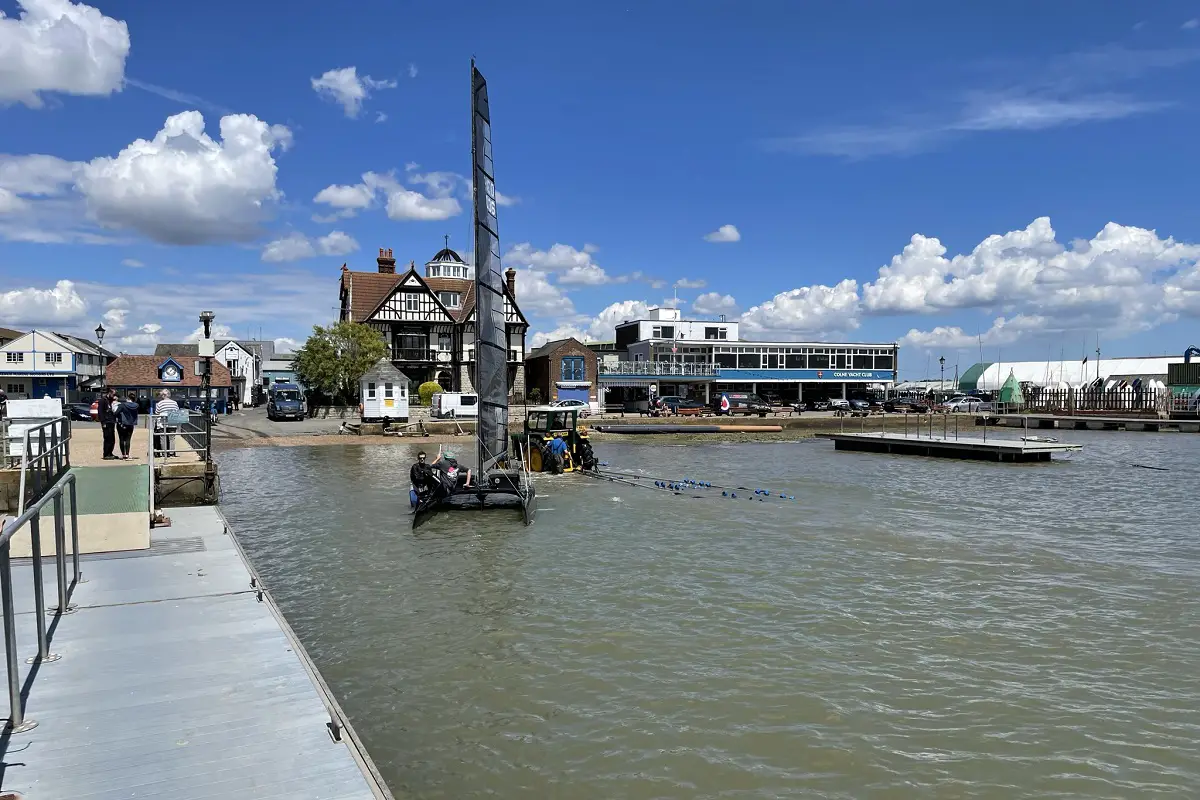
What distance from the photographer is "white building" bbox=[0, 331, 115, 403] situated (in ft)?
243

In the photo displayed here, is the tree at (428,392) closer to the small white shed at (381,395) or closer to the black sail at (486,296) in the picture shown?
the small white shed at (381,395)

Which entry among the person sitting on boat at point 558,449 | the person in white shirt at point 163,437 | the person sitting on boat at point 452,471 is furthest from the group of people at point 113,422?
the person sitting on boat at point 558,449

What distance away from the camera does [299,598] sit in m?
12.6

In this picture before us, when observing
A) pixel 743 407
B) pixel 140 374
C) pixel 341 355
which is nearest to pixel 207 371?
pixel 341 355

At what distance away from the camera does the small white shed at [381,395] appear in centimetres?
4913

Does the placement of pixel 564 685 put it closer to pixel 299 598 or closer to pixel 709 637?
pixel 709 637

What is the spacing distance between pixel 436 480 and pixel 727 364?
219 ft

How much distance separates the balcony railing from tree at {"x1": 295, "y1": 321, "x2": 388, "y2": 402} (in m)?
24.3

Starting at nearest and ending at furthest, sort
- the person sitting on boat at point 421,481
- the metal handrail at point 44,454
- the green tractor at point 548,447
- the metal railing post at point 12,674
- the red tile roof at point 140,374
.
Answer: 1. the metal railing post at point 12,674
2. the metal handrail at point 44,454
3. the person sitting on boat at point 421,481
4. the green tractor at point 548,447
5. the red tile roof at point 140,374

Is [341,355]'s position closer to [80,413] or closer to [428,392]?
[428,392]

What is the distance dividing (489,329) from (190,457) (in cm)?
971

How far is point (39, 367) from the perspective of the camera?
75438mm

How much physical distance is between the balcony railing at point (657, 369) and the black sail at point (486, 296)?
55805 mm

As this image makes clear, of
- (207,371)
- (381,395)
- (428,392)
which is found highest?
(207,371)
